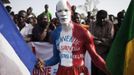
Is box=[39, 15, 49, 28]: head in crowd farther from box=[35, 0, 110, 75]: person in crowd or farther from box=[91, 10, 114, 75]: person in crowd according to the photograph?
box=[35, 0, 110, 75]: person in crowd

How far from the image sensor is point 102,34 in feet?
31.9

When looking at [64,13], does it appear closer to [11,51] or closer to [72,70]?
[72,70]

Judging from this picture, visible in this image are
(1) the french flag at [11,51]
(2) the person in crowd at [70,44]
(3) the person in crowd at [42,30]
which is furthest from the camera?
(3) the person in crowd at [42,30]

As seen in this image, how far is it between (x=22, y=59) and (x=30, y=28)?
538 centimetres

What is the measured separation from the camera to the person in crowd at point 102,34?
9.49 meters

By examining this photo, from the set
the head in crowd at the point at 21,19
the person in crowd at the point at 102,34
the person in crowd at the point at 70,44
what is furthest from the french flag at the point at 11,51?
the head in crowd at the point at 21,19

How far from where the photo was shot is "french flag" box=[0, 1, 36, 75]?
4.79 metres

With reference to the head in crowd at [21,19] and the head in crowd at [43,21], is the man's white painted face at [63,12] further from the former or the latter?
the head in crowd at [21,19]

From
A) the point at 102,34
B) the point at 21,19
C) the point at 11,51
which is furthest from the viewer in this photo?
the point at 21,19

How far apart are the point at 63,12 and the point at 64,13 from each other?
2 centimetres

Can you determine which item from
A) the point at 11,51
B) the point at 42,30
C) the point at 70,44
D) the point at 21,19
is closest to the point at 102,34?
the point at 42,30

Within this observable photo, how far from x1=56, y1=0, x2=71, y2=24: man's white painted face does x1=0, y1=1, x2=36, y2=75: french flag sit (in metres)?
2.14

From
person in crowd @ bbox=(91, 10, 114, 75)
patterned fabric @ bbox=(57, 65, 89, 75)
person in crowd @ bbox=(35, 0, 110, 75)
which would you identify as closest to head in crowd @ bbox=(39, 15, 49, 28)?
person in crowd @ bbox=(91, 10, 114, 75)

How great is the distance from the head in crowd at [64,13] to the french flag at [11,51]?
7.03ft
